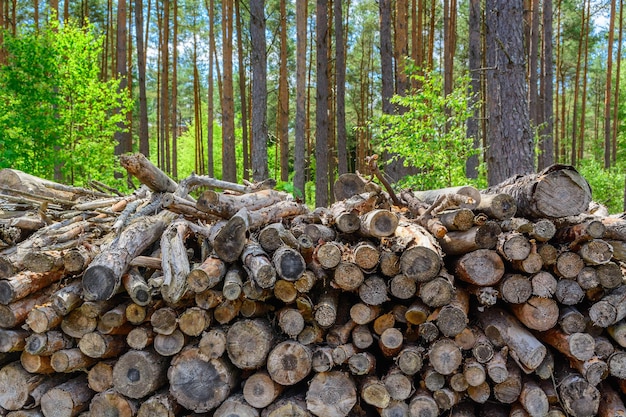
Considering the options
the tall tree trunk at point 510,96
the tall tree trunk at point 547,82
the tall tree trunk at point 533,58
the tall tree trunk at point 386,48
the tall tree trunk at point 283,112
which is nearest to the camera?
the tall tree trunk at point 510,96

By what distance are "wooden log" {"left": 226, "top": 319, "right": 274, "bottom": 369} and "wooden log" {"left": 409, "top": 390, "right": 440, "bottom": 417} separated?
975 mm

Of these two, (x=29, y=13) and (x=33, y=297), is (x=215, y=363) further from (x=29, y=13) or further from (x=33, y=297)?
(x=29, y=13)

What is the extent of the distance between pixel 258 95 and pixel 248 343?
29.3 ft

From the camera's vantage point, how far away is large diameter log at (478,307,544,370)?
3016mm

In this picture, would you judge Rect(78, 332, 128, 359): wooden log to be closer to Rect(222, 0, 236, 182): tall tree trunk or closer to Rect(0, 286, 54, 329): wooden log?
Rect(0, 286, 54, 329): wooden log

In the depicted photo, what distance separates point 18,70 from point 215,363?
415 inches

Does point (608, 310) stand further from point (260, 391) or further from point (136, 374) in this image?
point (136, 374)

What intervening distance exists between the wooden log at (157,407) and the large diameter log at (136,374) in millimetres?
61

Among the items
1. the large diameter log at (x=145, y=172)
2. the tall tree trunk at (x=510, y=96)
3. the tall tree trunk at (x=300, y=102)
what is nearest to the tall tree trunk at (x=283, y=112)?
the tall tree trunk at (x=300, y=102)

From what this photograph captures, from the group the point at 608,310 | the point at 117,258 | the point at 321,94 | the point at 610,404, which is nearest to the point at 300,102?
the point at 321,94

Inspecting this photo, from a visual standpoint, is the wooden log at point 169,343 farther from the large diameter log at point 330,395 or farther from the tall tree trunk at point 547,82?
the tall tree trunk at point 547,82

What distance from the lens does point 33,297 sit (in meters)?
3.41

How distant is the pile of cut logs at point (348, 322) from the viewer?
3049mm

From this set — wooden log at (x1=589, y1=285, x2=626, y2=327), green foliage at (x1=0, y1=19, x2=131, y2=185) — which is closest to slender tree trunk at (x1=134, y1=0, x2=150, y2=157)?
green foliage at (x1=0, y1=19, x2=131, y2=185)
